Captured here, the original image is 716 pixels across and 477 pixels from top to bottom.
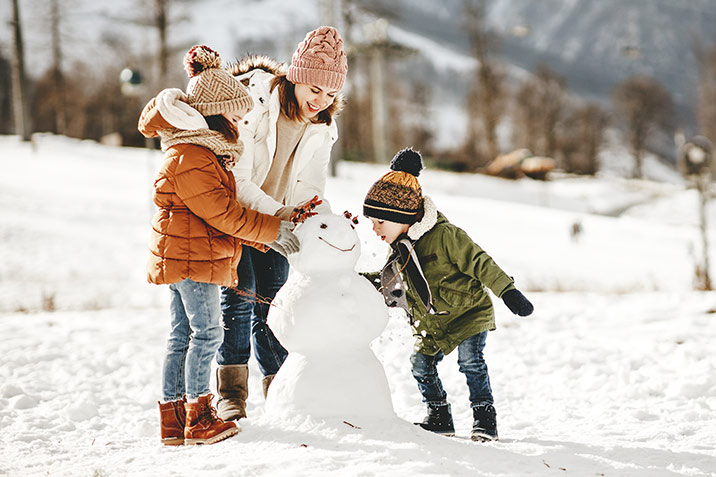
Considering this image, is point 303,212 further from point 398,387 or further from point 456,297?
point 398,387

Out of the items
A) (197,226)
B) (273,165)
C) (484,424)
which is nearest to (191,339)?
(197,226)

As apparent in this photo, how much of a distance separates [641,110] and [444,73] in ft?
149

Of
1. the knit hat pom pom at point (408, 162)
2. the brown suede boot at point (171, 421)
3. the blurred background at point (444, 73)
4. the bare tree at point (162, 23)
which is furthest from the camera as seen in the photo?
the bare tree at point (162, 23)

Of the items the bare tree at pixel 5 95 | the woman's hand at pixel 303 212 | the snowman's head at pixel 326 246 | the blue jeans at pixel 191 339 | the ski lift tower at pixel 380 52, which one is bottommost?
the blue jeans at pixel 191 339

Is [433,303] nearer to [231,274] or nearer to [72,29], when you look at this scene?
[231,274]

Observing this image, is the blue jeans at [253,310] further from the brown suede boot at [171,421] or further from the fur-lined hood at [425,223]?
the fur-lined hood at [425,223]

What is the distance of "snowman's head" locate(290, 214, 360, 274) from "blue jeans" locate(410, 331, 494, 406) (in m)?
0.68

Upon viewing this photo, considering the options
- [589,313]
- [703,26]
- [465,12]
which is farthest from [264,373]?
[703,26]

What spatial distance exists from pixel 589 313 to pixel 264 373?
376 centimetres

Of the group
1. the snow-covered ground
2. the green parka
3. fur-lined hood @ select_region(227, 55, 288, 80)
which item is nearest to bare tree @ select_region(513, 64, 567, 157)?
the snow-covered ground

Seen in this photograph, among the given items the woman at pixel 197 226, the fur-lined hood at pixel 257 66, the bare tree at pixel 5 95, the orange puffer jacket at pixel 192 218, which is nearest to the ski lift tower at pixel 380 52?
the fur-lined hood at pixel 257 66

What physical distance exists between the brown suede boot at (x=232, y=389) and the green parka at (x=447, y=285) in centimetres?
92

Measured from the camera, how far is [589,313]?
6.02 m

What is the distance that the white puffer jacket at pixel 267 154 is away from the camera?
303 cm
